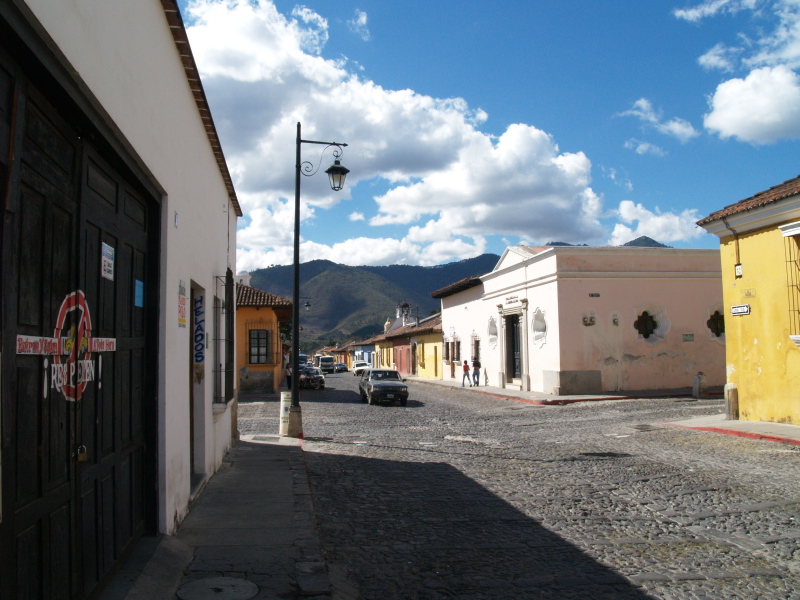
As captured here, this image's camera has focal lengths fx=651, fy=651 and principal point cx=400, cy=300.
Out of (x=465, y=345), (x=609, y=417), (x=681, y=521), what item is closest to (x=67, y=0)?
(x=681, y=521)

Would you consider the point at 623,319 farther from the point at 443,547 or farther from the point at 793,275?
the point at 443,547

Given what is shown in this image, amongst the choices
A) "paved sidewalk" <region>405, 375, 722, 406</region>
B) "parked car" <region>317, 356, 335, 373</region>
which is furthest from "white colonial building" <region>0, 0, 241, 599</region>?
"parked car" <region>317, 356, 335, 373</region>

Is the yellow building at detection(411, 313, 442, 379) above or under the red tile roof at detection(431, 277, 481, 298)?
under

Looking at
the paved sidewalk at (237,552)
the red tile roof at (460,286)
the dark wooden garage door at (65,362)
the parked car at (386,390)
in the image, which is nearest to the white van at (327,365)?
the red tile roof at (460,286)

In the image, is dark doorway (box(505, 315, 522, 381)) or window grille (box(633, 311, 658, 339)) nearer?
window grille (box(633, 311, 658, 339))

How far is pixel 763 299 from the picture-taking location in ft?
43.5

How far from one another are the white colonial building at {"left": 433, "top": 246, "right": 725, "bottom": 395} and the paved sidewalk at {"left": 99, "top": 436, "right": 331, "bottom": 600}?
17.0 meters

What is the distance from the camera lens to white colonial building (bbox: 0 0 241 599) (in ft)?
8.69

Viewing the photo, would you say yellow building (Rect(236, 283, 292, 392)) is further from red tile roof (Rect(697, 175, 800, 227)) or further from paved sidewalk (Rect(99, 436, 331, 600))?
paved sidewalk (Rect(99, 436, 331, 600))

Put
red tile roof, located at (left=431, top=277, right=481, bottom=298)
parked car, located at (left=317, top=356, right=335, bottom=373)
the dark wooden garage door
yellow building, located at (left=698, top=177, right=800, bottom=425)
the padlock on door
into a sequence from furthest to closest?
parked car, located at (left=317, top=356, right=335, bottom=373) → red tile roof, located at (left=431, top=277, right=481, bottom=298) → yellow building, located at (left=698, top=177, right=800, bottom=425) → the padlock on door → the dark wooden garage door

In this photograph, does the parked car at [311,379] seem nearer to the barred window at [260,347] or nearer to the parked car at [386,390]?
the barred window at [260,347]

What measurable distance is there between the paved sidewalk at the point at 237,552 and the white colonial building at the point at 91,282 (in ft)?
0.76

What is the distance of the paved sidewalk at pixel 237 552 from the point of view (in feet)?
14.4

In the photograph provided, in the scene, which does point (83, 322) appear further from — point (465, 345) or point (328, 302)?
point (328, 302)
